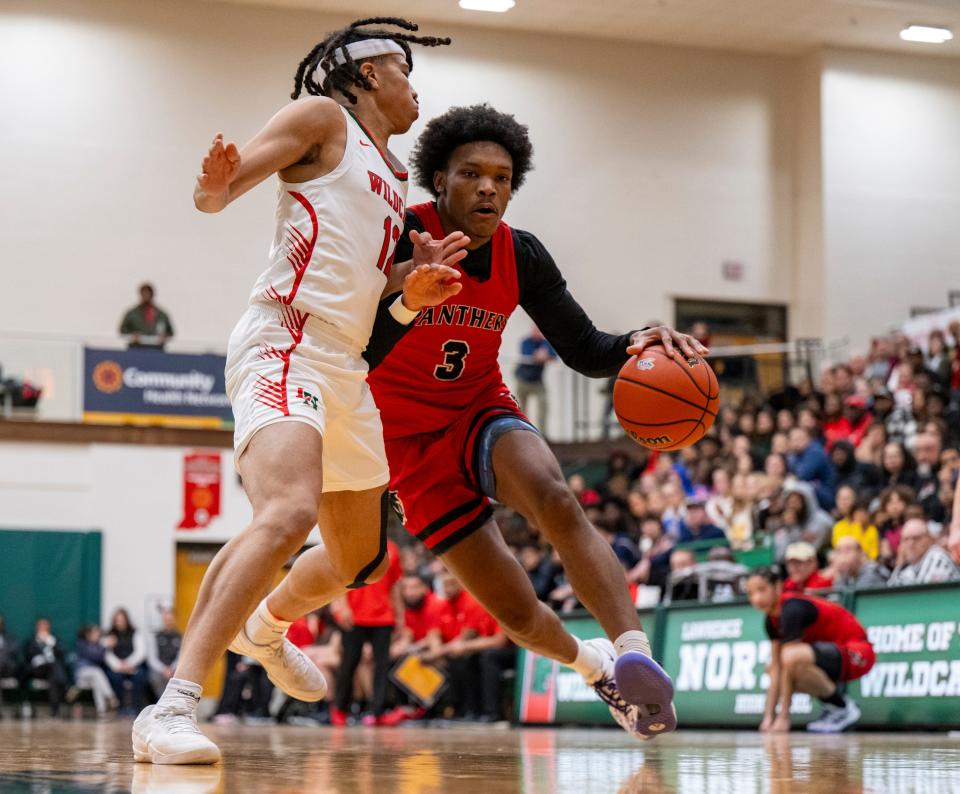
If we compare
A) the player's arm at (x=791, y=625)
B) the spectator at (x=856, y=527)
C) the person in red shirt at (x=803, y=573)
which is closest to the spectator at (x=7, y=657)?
the spectator at (x=856, y=527)

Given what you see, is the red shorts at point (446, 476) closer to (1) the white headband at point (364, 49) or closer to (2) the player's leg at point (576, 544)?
(2) the player's leg at point (576, 544)

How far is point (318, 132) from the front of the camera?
454cm

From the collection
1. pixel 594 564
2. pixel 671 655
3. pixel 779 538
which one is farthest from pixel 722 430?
pixel 594 564

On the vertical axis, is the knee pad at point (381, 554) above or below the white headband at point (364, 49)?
below

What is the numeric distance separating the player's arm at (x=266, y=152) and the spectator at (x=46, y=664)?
14.2 meters

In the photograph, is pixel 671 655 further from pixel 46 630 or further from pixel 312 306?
pixel 46 630

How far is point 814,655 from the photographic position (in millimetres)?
9633

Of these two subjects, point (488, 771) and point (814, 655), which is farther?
point (814, 655)

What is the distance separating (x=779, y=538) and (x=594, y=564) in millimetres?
8263

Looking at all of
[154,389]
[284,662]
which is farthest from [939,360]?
[284,662]

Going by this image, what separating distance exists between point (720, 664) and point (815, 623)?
4.78ft

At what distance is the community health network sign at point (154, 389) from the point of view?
734 inches

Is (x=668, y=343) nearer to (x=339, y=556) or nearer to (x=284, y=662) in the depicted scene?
(x=339, y=556)

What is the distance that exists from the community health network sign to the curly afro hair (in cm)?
1346
